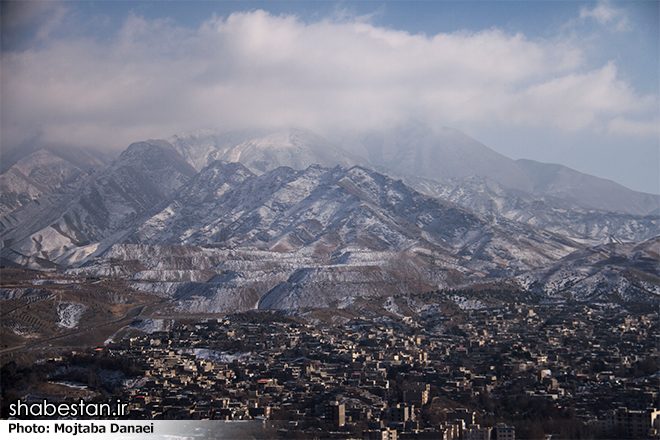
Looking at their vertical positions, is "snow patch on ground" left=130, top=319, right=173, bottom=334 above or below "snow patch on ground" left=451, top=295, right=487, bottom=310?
below

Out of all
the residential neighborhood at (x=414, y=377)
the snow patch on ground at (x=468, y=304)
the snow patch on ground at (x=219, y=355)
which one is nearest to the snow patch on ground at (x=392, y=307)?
the snow patch on ground at (x=468, y=304)

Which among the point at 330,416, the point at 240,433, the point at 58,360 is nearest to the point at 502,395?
the point at 330,416

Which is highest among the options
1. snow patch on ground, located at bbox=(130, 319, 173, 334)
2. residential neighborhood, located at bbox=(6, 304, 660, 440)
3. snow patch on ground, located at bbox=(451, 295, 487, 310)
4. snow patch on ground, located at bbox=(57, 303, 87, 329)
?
snow patch on ground, located at bbox=(451, 295, 487, 310)

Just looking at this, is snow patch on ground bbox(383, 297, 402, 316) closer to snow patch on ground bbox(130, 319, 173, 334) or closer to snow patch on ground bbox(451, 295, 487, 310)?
snow patch on ground bbox(451, 295, 487, 310)

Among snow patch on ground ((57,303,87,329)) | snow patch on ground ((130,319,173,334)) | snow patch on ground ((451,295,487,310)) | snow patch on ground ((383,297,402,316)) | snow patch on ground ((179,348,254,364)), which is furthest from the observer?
snow patch on ground ((383,297,402,316))

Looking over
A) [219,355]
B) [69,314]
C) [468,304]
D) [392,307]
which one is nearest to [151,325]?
[69,314]

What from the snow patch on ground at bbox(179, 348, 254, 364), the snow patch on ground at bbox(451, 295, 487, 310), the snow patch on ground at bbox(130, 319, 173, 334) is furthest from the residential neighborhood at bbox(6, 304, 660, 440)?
the snow patch on ground at bbox(451, 295, 487, 310)

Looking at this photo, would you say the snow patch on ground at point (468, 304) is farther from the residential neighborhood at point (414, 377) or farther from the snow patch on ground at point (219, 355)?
the snow patch on ground at point (219, 355)

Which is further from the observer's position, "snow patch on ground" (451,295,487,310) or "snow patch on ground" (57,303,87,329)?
"snow patch on ground" (451,295,487,310)
